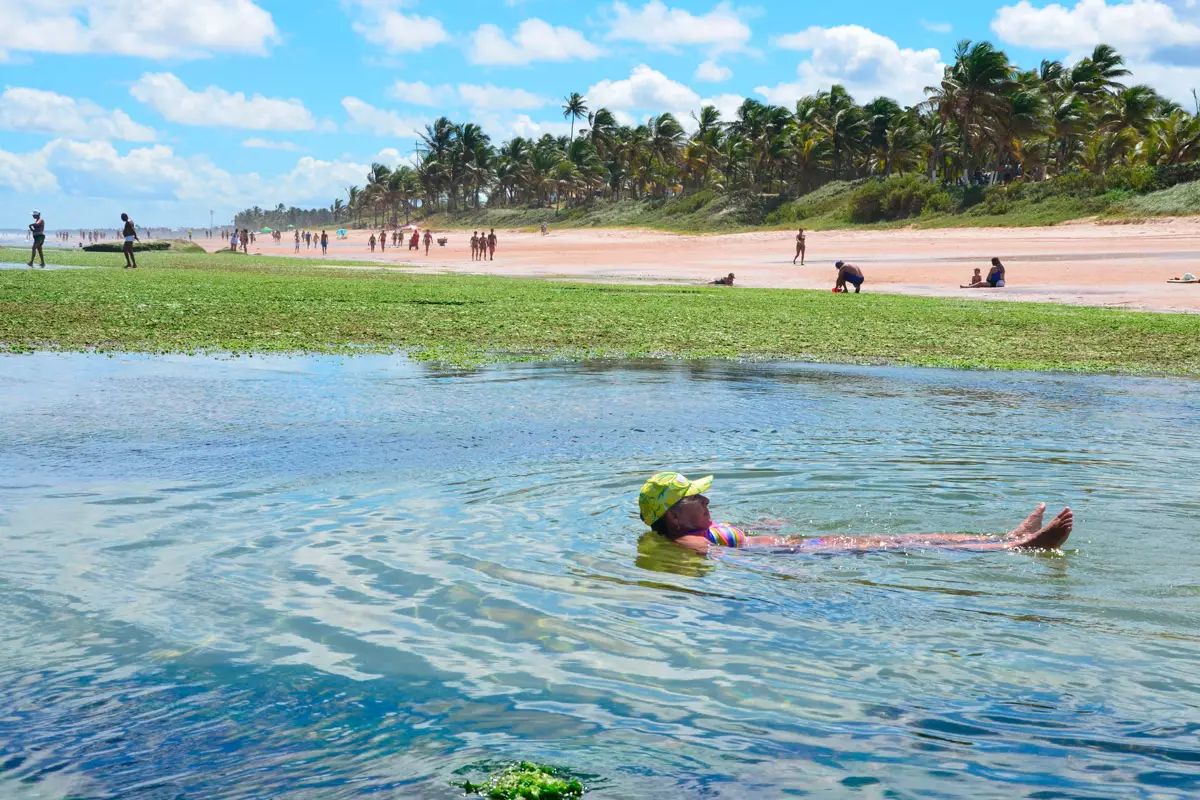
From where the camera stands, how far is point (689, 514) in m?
8.32

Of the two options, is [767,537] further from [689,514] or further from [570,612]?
[570,612]

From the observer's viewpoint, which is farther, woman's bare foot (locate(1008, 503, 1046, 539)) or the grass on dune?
the grass on dune

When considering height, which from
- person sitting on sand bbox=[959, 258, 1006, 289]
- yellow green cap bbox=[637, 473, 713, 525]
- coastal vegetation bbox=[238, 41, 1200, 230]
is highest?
coastal vegetation bbox=[238, 41, 1200, 230]

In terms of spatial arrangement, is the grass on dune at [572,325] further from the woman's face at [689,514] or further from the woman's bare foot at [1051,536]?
the woman's bare foot at [1051,536]

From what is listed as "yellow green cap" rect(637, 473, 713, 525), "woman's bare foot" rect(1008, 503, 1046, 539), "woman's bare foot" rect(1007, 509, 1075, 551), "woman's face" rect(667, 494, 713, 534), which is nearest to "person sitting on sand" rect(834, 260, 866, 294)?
"woman's bare foot" rect(1008, 503, 1046, 539)

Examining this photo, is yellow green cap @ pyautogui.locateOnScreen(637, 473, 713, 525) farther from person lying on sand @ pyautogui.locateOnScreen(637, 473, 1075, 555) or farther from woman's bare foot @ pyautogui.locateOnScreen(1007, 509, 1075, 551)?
woman's bare foot @ pyautogui.locateOnScreen(1007, 509, 1075, 551)

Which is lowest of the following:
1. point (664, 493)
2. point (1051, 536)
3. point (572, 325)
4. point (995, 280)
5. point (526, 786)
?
point (526, 786)

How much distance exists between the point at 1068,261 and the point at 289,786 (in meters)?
50.1

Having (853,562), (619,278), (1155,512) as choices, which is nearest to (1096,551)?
(1155,512)

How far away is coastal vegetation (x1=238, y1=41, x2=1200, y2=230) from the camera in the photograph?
7800 cm

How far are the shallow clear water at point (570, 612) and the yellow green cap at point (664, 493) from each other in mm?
265

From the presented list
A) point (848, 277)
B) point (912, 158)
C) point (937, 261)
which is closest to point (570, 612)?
point (848, 277)

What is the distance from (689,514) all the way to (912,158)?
337 ft

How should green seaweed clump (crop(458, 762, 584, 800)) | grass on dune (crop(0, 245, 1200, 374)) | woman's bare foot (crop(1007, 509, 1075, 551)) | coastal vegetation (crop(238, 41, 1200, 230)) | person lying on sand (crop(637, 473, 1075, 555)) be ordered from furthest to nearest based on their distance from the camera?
coastal vegetation (crop(238, 41, 1200, 230)) → grass on dune (crop(0, 245, 1200, 374)) → person lying on sand (crop(637, 473, 1075, 555)) → woman's bare foot (crop(1007, 509, 1075, 551)) → green seaweed clump (crop(458, 762, 584, 800))
